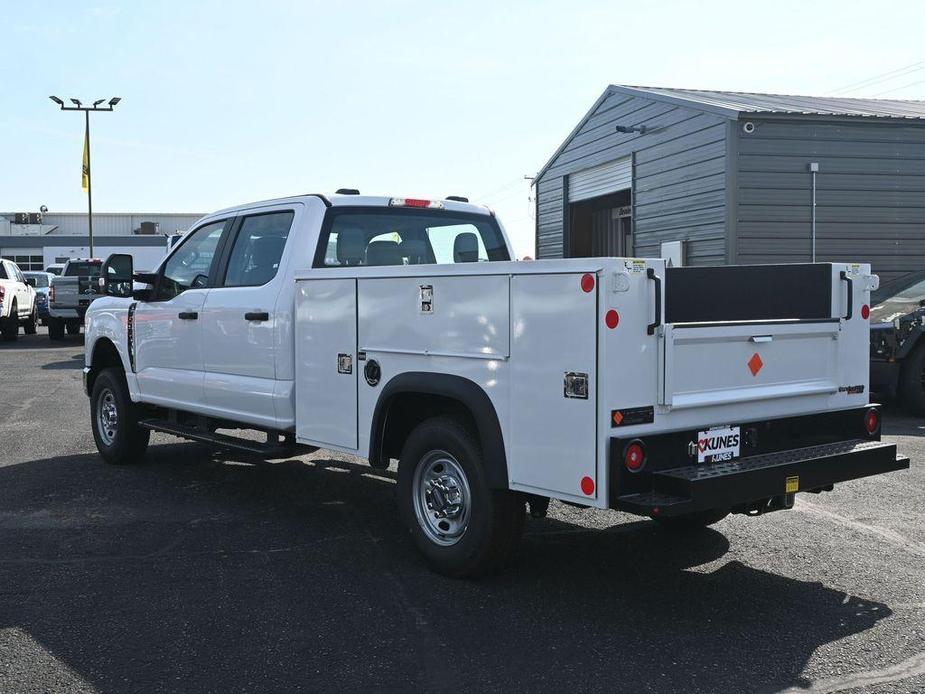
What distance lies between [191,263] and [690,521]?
4280 millimetres

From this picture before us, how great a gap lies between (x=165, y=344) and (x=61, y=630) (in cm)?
362

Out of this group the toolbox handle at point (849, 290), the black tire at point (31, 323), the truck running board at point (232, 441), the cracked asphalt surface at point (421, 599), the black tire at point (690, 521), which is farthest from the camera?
the black tire at point (31, 323)

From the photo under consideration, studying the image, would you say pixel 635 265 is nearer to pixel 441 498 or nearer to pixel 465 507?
pixel 465 507

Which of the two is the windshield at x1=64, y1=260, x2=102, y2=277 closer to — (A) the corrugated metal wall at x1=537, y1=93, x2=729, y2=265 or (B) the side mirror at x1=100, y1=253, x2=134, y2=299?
(A) the corrugated metal wall at x1=537, y1=93, x2=729, y2=265

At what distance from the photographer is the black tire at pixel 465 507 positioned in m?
4.94

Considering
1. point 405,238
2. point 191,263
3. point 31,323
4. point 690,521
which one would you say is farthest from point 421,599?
point 31,323

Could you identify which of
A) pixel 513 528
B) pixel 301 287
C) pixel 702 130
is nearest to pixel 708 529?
pixel 513 528

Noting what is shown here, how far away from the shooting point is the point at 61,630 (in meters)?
4.49

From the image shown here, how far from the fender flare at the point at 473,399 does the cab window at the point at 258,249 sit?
174 cm

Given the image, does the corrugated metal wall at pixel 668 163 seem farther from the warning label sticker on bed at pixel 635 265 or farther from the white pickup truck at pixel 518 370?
the warning label sticker on bed at pixel 635 265

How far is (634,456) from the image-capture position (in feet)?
14.5

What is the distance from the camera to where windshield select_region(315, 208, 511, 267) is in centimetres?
665

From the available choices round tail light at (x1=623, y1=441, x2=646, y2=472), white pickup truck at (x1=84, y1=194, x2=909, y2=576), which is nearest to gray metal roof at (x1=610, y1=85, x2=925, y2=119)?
white pickup truck at (x1=84, y1=194, x2=909, y2=576)

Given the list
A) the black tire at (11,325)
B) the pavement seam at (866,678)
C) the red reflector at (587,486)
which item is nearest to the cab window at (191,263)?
the red reflector at (587,486)
